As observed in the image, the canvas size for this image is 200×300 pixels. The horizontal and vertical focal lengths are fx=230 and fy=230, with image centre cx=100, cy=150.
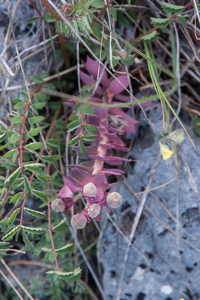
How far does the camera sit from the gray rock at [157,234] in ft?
4.19

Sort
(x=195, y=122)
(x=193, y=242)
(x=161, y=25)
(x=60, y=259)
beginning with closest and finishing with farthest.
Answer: (x=161, y=25) < (x=193, y=242) < (x=195, y=122) < (x=60, y=259)

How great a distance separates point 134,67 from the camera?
4.97 feet

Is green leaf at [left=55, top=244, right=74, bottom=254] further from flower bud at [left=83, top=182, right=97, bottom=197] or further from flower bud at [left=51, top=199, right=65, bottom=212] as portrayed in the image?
flower bud at [left=83, top=182, right=97, bottom=197]

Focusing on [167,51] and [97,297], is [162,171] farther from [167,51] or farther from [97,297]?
[97,297]

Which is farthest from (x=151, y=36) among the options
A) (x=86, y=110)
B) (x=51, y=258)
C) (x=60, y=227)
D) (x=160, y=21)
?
(x=51, y=258)

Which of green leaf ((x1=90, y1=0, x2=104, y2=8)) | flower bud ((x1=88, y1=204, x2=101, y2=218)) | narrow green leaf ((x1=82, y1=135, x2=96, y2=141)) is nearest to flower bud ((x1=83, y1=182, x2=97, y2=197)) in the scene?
flower bud ((x1=88, y1=204, x2=101, y2=218))

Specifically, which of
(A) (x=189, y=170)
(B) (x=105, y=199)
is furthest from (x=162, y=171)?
(B) (x=105, y=199)

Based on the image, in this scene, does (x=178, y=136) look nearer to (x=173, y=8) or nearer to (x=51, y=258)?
(x=173, y=8)

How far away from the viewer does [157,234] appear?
134 cm

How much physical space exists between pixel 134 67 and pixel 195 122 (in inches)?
20.8

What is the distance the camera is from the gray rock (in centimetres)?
128

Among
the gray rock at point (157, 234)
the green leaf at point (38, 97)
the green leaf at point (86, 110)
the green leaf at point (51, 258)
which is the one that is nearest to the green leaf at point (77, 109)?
the green leaf at point (86, 110)

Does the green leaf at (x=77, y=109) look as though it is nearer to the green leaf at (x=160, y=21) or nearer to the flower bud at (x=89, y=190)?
the flower bud at (x=89, y=190)

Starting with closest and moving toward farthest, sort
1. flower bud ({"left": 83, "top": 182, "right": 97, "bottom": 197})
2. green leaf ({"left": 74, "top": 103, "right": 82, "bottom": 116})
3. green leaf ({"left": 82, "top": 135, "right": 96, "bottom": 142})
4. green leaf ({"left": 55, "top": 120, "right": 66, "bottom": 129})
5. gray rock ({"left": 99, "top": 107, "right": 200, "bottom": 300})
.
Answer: flower bud ({"left": 83, "top": 182, "right": 97, "bottom": 197}), green leaf ({"left": 82, "top": 135, "right": 96, "bottom": 142}), green leaf ({"left": 74, "top": 103, "right": 82, "bottom": 116}), gray rock ({"left": 99, "top": 107, "right": 200, "bottom": 300}), green leaf ({"left": 55, "top": 120, "right": 66, "bottom": 129})
